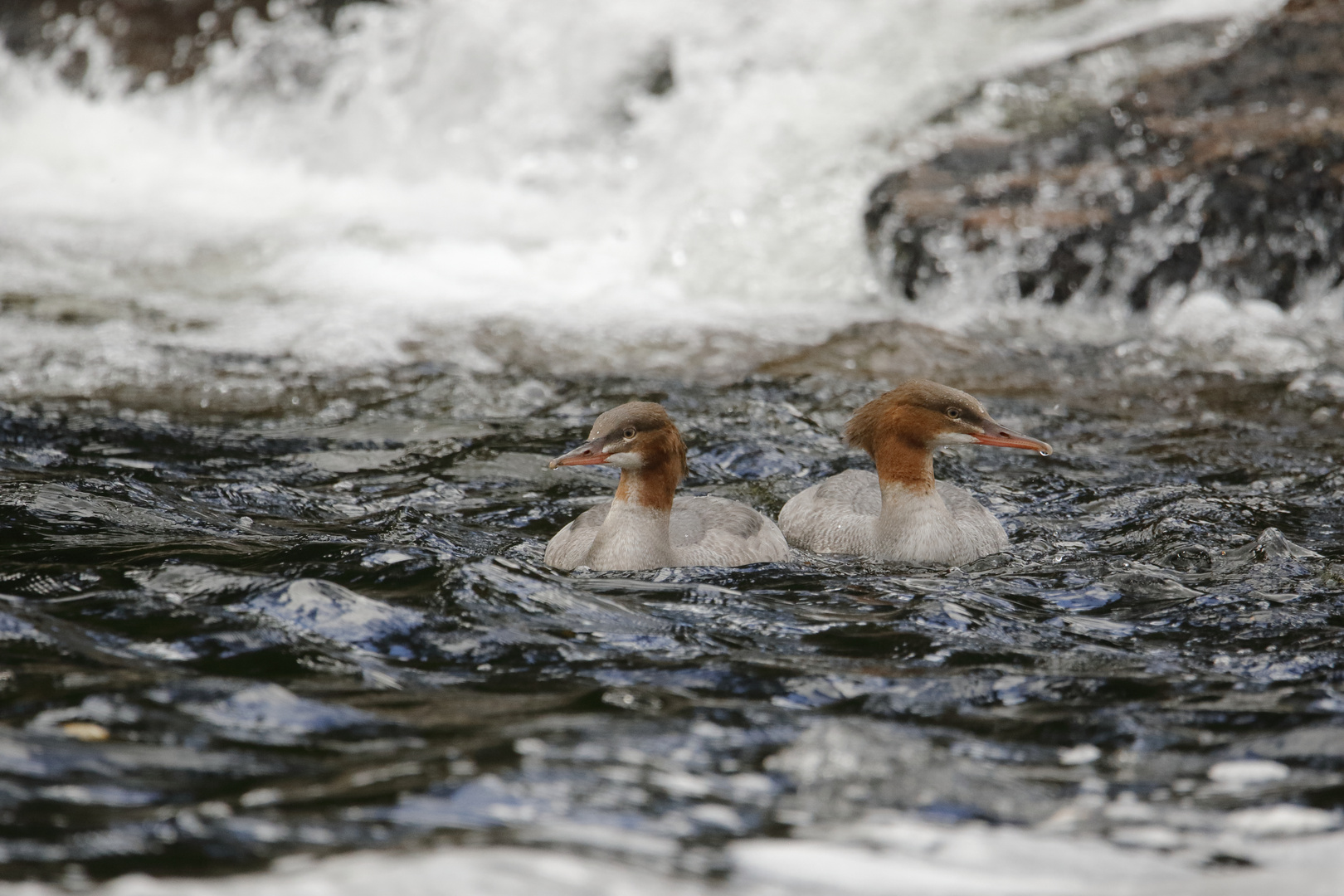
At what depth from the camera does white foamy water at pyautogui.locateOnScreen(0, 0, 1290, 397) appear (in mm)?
10328

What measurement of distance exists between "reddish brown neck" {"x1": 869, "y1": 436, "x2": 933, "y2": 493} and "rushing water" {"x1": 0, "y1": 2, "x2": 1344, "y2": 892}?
54 cm

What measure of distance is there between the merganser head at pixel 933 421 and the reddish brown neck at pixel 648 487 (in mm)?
1135

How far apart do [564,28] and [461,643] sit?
13.0 meters

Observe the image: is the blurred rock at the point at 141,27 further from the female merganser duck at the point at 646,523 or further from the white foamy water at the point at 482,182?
the female merganser duck at the point at 646,523

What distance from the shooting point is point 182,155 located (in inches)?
651

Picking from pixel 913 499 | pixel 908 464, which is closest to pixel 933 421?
pixel 908 464

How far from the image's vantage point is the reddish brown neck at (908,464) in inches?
253

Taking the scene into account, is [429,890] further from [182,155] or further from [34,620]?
[182,155]

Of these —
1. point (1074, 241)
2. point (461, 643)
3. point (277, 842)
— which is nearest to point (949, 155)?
point (1074, 241)

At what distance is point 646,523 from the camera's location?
19.4 ft

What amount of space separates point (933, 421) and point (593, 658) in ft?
8.15

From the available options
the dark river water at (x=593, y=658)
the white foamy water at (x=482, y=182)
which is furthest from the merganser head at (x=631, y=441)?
the white foamy water at (x=482, y=182)

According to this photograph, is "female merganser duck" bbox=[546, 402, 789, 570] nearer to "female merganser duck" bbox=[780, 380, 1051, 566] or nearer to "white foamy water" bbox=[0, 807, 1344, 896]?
"female merganser duck" bbox=[780, 380, 1051, 566]

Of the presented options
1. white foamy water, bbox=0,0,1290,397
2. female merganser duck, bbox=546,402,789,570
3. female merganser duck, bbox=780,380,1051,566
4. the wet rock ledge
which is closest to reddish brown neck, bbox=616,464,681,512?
female merganser duck, bbox=546,402,789,570
